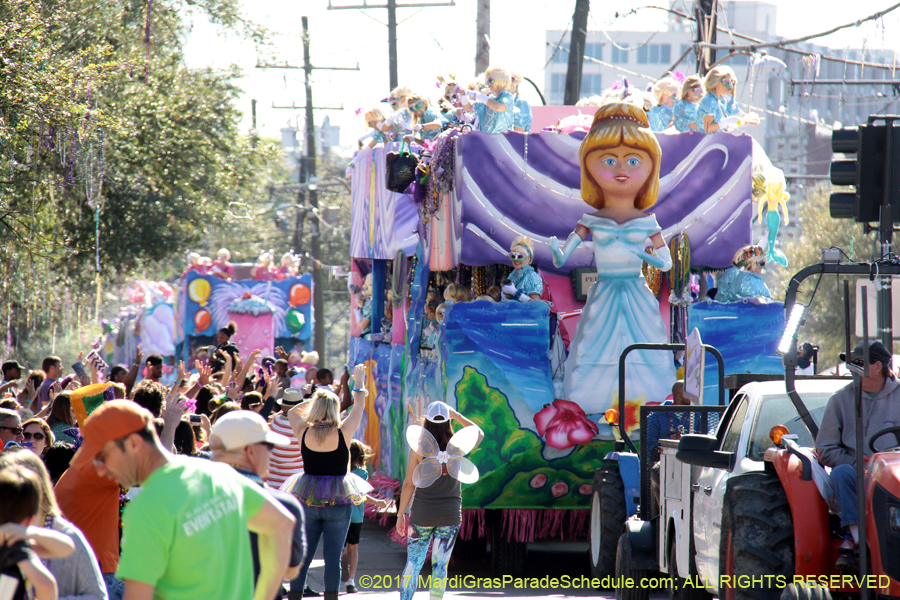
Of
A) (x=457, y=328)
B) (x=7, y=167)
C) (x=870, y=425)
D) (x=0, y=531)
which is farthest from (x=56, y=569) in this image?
(x=7, y=167)

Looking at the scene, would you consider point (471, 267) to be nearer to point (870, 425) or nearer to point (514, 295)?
point (514, 295)

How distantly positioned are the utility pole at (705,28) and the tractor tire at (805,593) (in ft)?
41.9

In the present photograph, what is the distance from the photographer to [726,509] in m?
5.95

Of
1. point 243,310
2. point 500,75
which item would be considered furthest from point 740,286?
point 243,310

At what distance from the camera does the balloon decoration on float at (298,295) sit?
28.8 meters

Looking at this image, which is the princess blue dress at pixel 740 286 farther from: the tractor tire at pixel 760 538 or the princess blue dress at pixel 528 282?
the tractor tire at pixel 760 538

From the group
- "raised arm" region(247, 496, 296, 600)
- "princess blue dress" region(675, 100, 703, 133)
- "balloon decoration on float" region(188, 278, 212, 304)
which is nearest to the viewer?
"raised arm" region(247, 496, 296, 600)

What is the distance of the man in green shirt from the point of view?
12.2 ft

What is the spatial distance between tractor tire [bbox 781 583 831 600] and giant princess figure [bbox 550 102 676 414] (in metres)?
6.12

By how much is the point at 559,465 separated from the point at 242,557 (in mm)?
7584

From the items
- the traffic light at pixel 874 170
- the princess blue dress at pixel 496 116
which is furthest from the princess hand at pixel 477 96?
the traffic light at pixel 874 170

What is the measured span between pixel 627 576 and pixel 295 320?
69.1ft

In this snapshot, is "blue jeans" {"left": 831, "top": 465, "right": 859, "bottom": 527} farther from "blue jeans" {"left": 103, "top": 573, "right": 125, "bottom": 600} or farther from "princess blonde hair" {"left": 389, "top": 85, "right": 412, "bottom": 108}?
"princess blonde hair" {"left": 389, "top": 85, "right": 412, "bottom": 108}

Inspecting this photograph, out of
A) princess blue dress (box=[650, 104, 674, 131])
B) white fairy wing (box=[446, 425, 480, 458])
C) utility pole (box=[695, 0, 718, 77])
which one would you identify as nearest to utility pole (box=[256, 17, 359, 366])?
utility pole (box=[695, 0, 718, 77])
